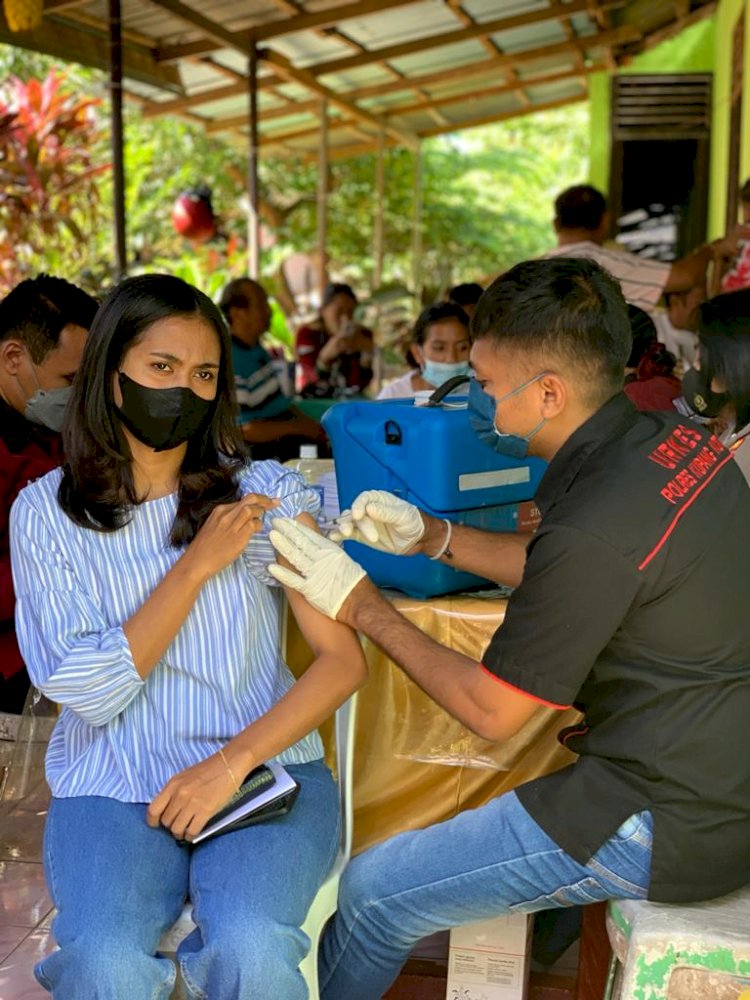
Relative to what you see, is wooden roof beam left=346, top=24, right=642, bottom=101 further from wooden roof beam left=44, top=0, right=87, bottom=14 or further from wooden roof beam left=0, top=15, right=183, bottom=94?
wooden roof beam left=44, top=0, right=87, bottom=14

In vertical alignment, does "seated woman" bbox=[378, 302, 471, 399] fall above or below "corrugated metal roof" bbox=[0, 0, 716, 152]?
below

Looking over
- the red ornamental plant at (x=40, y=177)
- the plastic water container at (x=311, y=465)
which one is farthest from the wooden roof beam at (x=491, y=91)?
the plastic water container at (x=311, y=465)

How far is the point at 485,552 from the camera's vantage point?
7.66 ft

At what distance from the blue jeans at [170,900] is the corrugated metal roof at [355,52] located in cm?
469

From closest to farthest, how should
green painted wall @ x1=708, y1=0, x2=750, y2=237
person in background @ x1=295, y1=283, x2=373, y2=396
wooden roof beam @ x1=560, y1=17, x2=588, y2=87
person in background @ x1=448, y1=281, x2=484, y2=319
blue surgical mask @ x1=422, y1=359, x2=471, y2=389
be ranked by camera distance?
blue surgical mask @ x1=422, y1=359, x2=471, y2=389
person in background @ x1=448, y1=281, x2=484, y2=319
person in background @ x1=295, y1=283, x2=373, y2=396
green painted wall @ x1=708, y1=0, x2=750, y2=237
wooden roof beam @ x1=560, y1=17, x2=588, y2=87

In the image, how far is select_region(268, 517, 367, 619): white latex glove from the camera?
2.00 metres

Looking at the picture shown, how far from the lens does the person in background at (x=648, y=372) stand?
3135mm

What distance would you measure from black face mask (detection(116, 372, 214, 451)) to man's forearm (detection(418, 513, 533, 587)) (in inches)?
20.0

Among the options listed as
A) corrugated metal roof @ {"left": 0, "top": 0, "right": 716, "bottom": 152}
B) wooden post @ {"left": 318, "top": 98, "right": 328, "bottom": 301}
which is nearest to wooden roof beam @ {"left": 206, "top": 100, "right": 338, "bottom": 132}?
corrugated metal roof @ {"left": 0, "top": 0, "right": 716, "bottom": 152}

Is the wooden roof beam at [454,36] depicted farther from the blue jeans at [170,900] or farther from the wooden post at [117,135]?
the blue jeans at [170,900]

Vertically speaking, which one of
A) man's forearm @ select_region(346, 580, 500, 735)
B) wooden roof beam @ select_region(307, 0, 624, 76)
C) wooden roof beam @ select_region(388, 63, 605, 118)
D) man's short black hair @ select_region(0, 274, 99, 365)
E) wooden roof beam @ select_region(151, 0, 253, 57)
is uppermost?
wooden roof beam @ select_region(388, 63, 605, 118)

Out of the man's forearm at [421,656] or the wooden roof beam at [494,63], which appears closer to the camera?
the man's forearm at [421,656]

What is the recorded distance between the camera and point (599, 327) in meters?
1.91

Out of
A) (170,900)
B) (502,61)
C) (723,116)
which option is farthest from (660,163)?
(170,900)
